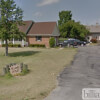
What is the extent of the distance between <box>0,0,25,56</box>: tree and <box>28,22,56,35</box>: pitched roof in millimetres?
12678

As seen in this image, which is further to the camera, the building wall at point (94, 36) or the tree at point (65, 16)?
the tree at point (65, 16)

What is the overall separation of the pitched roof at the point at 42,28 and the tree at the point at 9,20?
41.6ft

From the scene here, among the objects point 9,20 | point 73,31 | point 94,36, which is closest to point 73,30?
point 73,31

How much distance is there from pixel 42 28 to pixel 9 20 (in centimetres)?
1464

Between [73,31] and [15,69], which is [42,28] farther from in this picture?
[15,69]

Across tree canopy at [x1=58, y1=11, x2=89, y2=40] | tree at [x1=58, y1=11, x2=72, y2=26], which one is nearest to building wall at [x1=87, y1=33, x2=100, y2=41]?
tree canopy at [x1=58, y1=11, x2=89, y2=40]

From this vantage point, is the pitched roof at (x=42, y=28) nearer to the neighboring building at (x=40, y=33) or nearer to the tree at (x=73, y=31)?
the neighboring building at (x=40, y=33)

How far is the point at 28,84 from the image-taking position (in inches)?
282

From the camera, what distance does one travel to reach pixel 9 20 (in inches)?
683

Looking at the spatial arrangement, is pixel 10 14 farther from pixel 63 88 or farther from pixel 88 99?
pixel 88 99

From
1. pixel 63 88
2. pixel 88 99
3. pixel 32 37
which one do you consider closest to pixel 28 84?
pixel 63 88

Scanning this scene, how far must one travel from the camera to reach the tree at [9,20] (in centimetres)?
1667

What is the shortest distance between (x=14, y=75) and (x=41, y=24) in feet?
83.4

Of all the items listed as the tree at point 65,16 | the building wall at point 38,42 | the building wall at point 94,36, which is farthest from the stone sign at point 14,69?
the tree at point 65,16
